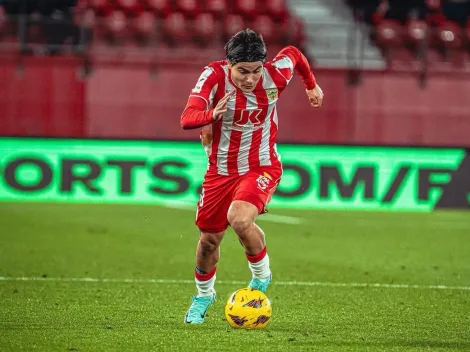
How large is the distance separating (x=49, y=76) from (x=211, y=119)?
12.1 m

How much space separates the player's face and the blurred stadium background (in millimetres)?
4453

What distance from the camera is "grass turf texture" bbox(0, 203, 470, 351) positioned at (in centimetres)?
630

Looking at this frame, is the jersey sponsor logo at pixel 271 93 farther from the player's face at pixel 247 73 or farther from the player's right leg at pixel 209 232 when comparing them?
the player's right leg at pixel 209 232

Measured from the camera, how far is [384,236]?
13.4 m

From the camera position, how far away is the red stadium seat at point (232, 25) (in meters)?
18.4

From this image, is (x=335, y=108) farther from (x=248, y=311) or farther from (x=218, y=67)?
(x=248, y=311)

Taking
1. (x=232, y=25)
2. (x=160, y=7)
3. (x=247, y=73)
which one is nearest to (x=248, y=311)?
(x=247, y=73)

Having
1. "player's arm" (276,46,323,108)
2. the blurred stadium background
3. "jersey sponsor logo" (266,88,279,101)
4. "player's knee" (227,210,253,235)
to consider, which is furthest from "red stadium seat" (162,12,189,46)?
"player's knee" (227,210,253,235)

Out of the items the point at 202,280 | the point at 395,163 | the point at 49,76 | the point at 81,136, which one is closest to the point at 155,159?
the point at 81,136

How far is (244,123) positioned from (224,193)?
0.49 m

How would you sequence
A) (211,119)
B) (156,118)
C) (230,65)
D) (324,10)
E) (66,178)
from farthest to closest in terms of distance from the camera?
(324,10) < (156,118) < (66,178) < (230,65) < (211,119)

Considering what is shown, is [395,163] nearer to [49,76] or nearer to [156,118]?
[156,118]

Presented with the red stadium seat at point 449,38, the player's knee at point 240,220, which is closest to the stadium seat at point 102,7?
the red stadium seat at point 449,38

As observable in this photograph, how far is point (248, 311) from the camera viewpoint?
660cm
